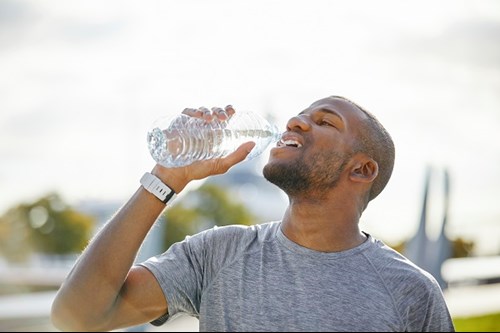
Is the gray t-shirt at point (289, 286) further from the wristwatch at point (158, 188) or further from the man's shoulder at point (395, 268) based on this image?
the wristwatch at point (158, 188)

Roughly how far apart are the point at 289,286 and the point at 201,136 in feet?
1.88

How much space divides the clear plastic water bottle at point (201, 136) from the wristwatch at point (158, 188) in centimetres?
8

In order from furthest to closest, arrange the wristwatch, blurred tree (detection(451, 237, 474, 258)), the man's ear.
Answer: blurred tree (detection(451, 237, 474, 258)) → the man's ear → the wristwatch

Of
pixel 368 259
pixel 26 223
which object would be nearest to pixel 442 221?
pixel 368 259

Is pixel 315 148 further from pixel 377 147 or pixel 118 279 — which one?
pixel 118 279

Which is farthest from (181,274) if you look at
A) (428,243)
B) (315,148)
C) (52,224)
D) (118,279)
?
(52,224)

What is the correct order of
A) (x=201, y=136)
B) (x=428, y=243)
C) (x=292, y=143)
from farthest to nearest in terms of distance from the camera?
(x=428, y=243), (x=201, y=136), (x=292, y=143)

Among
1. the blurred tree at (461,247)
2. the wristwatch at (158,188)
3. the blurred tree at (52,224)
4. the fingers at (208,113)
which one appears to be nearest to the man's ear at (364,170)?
the fingers at (208,113)

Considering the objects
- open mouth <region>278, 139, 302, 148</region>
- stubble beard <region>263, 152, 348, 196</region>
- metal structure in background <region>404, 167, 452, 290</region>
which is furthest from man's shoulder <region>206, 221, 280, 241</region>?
metal structure in background <region>404, 167, 452, 290</region>

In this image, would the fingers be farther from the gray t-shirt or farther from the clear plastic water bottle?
the gray t-shirt

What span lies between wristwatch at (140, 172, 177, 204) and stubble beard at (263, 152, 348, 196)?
11.4 inches

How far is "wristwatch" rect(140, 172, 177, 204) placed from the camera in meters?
2.46

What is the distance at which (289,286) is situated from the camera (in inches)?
96.7

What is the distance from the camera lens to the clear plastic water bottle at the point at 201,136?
8.36 ft
